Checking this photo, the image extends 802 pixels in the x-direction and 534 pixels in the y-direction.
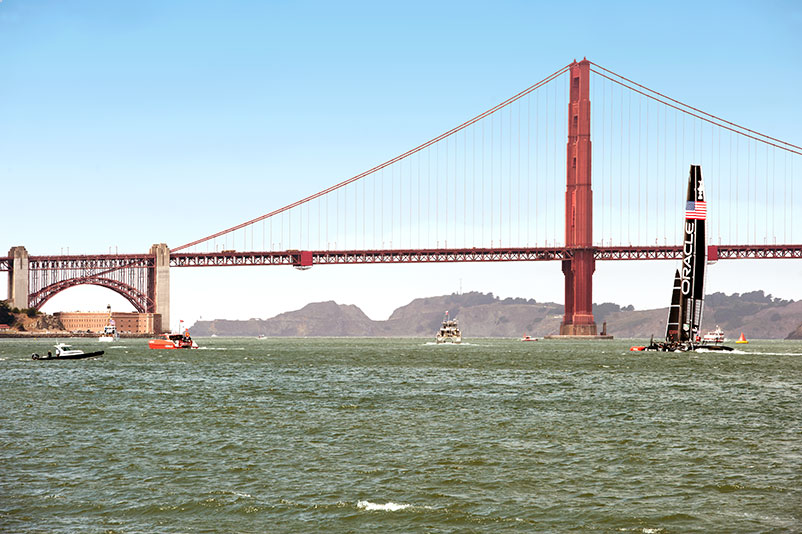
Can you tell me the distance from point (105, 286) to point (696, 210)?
442 ft

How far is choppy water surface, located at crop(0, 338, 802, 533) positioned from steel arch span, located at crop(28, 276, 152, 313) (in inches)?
5763

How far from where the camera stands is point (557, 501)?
2088 centimetres

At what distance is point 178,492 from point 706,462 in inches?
561

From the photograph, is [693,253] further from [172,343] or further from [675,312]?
[172,343]

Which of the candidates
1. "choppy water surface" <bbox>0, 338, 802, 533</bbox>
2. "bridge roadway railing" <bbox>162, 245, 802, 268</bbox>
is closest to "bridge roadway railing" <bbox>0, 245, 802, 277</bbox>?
"bridge roadway railing" <bbox>162, 245, 802, 268</bbox>

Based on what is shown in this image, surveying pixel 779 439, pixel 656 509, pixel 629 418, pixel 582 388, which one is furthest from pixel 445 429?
pixel 582 388

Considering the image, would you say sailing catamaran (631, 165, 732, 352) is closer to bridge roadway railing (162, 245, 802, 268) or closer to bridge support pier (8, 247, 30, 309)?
bridge roadway railing (162, 245, 802, 268)

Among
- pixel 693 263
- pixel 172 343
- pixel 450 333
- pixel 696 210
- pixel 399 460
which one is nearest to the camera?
pixel 399 460

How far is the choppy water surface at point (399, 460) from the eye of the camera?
1953 cm

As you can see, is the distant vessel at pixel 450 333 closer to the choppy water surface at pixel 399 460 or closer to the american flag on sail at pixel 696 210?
the american flag on sail at pixel 696 210

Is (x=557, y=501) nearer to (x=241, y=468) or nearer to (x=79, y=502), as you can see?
(x=241, y=468)

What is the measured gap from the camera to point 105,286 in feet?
638

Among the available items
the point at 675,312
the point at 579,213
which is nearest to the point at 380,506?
the point at 675,312

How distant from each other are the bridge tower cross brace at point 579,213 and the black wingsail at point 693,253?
2694 inches
